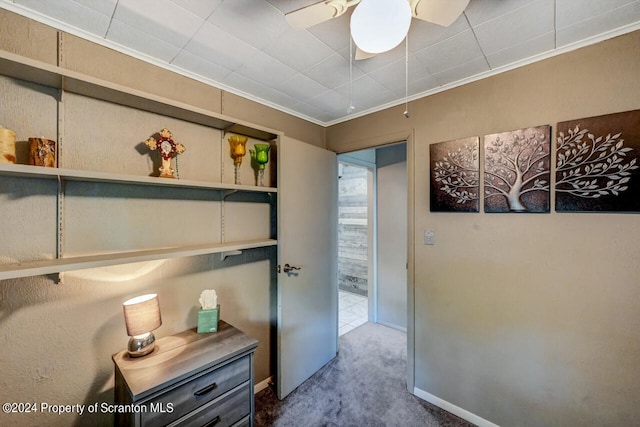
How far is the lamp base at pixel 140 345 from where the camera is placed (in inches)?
52.2

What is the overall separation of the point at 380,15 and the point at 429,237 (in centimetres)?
156

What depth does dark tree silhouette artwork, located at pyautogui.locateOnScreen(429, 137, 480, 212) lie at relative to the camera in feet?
5.76

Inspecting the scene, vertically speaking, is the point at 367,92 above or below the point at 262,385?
above

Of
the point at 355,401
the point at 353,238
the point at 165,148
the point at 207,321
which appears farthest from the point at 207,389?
the point at 353,238

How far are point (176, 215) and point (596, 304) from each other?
8.28 feet

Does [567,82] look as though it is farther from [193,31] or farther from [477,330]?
[193,31]

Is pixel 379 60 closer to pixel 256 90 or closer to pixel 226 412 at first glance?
pixel 256 90

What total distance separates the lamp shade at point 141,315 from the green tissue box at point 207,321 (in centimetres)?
27

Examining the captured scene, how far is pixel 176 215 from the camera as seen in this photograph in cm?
165

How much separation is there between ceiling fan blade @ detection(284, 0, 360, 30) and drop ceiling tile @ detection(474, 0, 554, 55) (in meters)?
0.82

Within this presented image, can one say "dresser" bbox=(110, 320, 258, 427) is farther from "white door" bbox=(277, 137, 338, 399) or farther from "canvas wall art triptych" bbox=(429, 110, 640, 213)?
"canvas wall art triptych" bbox=(429, 110, 640, 213)

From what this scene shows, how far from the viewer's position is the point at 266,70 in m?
1.69

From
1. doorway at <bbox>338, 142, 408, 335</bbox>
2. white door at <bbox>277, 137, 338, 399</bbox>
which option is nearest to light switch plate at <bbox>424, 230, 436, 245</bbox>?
white door at <bbox>277, 137, 338, 399</bbox>

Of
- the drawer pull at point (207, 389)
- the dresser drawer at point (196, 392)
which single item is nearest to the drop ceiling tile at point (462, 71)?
the dresser drawer at point (196, 392)
